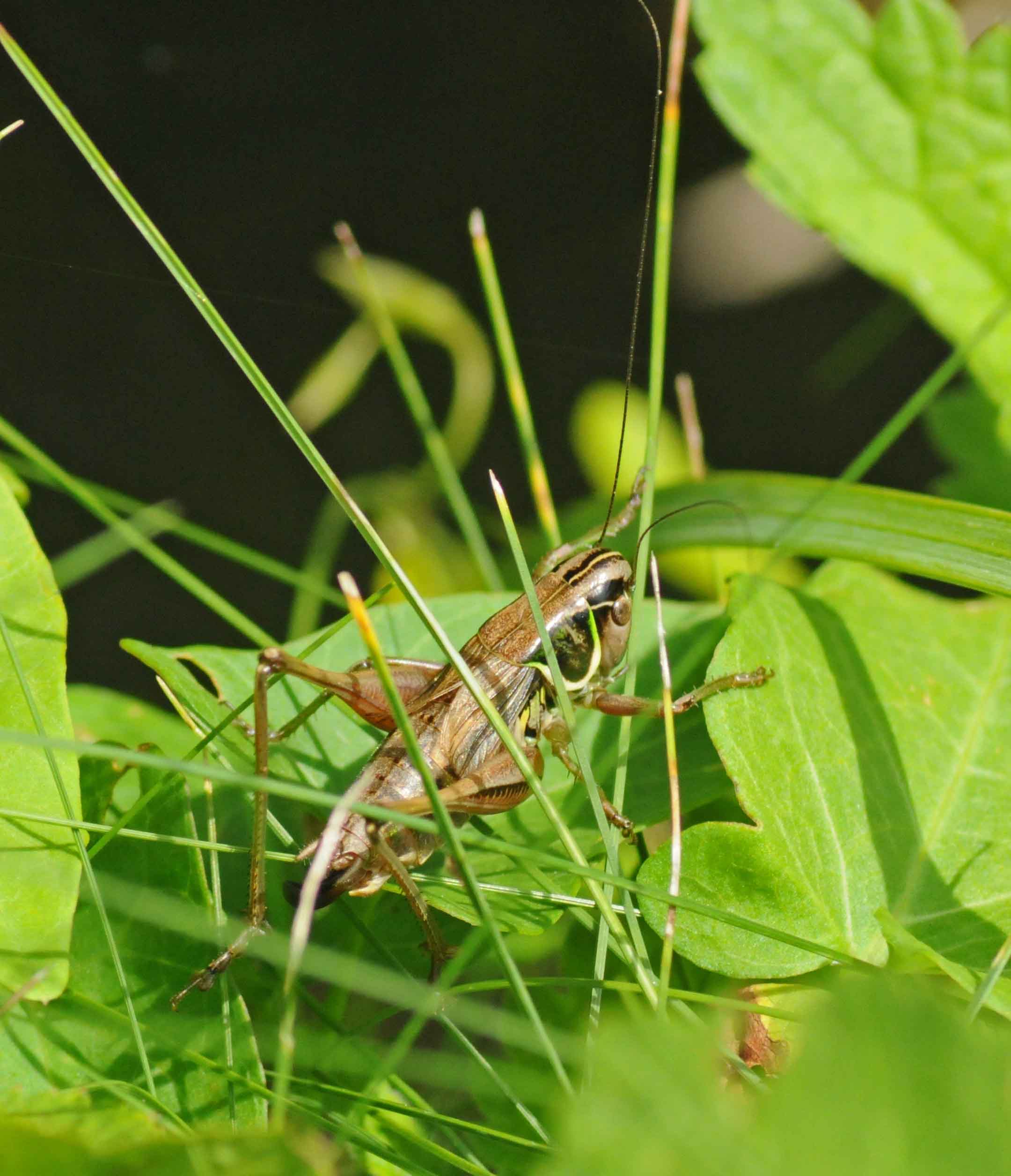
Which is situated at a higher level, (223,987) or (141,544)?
(141,544)

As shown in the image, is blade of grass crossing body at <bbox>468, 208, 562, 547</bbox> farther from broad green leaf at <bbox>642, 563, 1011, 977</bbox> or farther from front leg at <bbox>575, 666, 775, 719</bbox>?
broad green leaf at <bbox>642, 563, 1011, 977</bbox>

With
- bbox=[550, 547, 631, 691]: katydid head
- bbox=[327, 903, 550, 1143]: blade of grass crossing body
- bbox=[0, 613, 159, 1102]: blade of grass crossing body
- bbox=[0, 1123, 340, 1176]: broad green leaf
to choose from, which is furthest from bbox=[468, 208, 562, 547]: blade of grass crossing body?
bbox=[0, 1123, 340, 1176]: broad green leaf

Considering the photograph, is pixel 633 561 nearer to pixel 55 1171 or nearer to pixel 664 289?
pixel 664 289

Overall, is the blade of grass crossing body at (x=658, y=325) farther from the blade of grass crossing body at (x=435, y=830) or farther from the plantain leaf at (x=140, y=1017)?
the plantain leaf at (x=140, y=1017)

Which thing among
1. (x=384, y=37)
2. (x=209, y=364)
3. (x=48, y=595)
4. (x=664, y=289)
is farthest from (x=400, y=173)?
(x=48, y=595)

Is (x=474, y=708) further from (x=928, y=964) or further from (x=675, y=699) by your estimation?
(x=928, y=964)

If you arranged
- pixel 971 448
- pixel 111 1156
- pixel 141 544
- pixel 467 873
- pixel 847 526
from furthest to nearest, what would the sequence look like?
pixel 971 448 < pixel 141 544 < pixel 847 526 < pixel 467 873 < pixel 111 1156

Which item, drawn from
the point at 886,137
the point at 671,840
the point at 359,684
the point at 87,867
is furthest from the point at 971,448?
the point at 87,867
